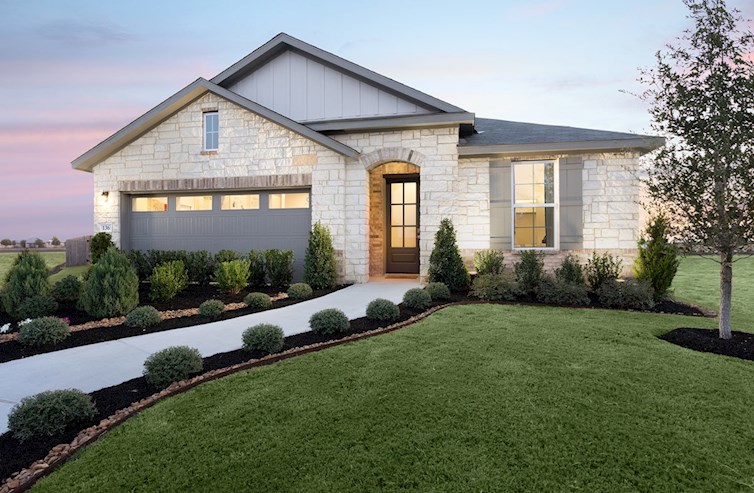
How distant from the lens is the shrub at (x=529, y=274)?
866 cm

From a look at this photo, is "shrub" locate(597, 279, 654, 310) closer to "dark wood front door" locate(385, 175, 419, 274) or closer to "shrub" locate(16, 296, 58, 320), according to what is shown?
"dark wood front door" locate(385, 175, 419, 274)

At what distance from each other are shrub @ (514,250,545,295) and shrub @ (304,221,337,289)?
4.38m

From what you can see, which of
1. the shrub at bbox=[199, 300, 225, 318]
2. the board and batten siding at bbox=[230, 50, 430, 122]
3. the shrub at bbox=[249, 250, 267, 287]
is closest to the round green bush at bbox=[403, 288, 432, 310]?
the shrub at bbox=[199, 300, 225, 318]

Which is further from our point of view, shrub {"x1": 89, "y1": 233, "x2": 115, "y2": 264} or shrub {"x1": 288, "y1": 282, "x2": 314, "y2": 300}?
shrub {"x1": 89, "y1": 233, "x2": 115, "y2": 264}

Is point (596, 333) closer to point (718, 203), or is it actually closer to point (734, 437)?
point (718, 203)

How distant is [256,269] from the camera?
1004 centimetres

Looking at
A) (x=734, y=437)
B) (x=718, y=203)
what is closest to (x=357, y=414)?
(x=734, y=437)

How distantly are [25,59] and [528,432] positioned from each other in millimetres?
13328

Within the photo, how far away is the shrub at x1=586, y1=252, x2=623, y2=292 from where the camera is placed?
908 centimetres

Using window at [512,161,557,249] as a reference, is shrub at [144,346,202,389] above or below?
below

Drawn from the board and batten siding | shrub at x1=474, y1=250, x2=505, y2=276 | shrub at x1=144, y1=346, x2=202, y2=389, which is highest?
the board and batten siding

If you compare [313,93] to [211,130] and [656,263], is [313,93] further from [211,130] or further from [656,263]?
[656,263]

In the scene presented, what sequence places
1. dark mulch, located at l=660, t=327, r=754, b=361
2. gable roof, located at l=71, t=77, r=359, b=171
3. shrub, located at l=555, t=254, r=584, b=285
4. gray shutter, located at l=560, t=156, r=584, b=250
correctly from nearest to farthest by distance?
dark mulch, located at l=660, t=327, r=754, b=361
shrub, located at l=555, t=254, r=584, b=285
gray shutter, located at l=560, t=156, r=584, b=250
gable roof, located at l=71, t=77, r=359, b=171

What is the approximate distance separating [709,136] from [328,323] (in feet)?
18.9
